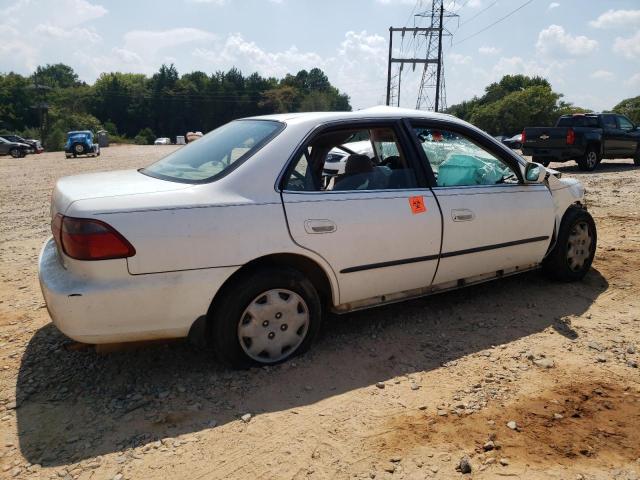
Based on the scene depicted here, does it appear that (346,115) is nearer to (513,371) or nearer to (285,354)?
(285,354)

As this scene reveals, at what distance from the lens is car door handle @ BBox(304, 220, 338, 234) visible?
3105mm

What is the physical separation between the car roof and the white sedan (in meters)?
0.02

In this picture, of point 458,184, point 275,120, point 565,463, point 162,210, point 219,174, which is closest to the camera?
point 565,463

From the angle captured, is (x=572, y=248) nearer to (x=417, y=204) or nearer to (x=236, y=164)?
(x=417, y=204)

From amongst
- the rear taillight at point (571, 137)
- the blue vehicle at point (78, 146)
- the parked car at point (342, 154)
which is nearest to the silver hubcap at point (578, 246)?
the parked car at point (342, 154)

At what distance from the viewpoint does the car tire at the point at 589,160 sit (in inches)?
579

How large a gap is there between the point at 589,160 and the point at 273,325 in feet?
47.8

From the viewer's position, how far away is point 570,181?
468 centimetres

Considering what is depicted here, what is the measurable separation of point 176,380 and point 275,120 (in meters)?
1.84

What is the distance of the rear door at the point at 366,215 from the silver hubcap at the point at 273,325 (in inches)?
12.9

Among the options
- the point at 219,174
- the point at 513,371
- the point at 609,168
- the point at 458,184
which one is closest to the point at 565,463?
the point at 513,371

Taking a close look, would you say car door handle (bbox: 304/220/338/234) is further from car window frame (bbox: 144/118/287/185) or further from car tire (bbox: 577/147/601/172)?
car tire (bbox: 577/147/601/172)

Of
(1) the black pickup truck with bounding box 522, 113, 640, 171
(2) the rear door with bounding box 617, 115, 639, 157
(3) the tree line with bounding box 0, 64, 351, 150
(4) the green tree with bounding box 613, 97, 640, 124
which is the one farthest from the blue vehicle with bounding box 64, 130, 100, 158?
(3) the tree line with bounding box 0, 64, 351, 150

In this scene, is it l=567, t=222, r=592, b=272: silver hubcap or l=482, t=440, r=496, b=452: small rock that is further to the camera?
l=567, t=222, r=592, b=272: silver hubcap
